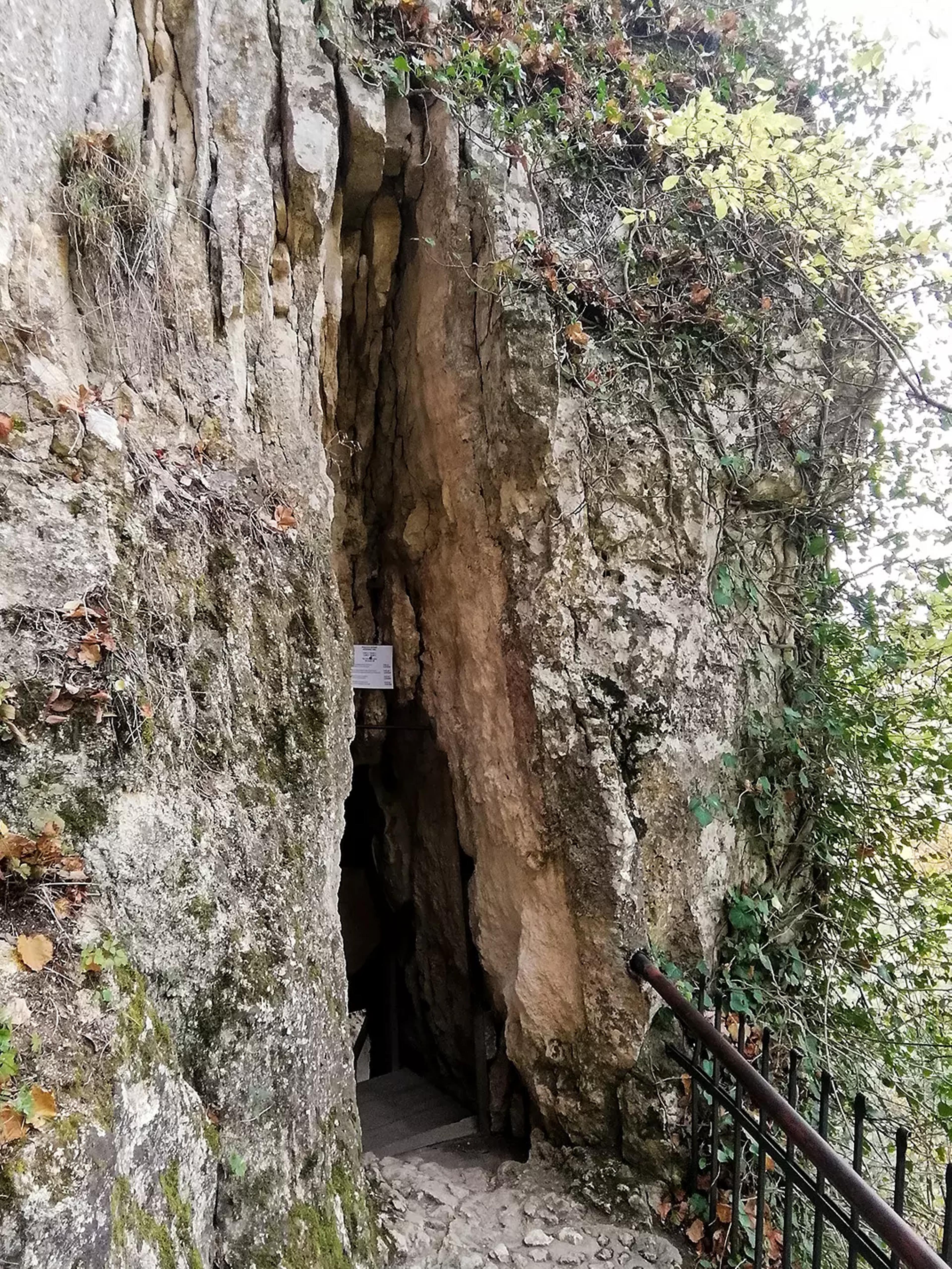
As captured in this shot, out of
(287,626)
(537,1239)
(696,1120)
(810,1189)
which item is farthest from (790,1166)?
(287,626)

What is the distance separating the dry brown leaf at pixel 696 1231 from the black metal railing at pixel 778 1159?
0.13ft

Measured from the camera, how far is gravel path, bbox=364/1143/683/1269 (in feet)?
10.4

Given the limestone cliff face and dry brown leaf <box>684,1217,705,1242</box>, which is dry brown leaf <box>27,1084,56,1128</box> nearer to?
the limestone cliff face

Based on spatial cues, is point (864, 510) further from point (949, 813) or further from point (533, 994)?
point (533, 994)

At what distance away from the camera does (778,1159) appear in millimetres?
2766

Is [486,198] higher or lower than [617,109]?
lower

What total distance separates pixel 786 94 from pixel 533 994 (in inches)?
219

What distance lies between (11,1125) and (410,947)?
4486mm

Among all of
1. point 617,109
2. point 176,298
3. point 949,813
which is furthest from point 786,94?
point 949,813

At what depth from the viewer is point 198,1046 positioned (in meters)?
2.33

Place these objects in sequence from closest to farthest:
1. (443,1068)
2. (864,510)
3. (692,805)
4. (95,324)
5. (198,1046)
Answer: (198,1046) → (95,324) → (692,805) → (864,510) → (443,1068)

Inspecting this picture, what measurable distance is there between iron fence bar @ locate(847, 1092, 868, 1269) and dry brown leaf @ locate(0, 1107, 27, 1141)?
211 centimetres

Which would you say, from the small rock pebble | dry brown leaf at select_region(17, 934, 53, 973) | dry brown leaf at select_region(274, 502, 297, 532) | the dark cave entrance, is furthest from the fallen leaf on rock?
the dark cave entrance

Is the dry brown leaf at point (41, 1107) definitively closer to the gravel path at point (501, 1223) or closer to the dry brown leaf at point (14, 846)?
the dry brown leaf at point (14, 846)
